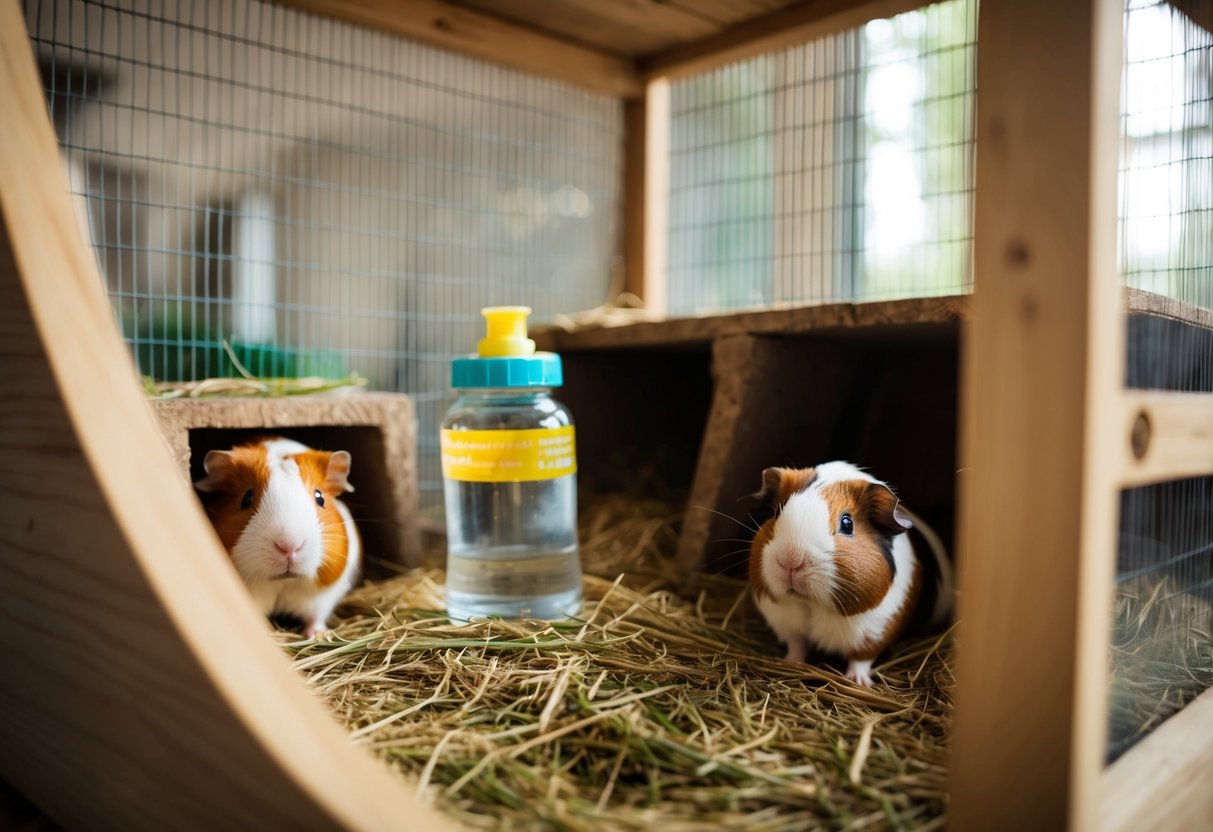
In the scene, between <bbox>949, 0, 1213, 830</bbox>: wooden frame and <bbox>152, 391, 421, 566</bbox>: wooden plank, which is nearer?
<bbox>949, 0, 1213, 830</bbox>: wooden frame

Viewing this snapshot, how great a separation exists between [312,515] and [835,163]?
5.62 feet

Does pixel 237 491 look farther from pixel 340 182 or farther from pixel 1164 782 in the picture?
pixel 1164 782

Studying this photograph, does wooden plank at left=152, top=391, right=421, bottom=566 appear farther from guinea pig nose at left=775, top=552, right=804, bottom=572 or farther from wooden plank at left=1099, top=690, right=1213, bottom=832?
wooden plank at left=1099, top=690, right=1213, bottom=832

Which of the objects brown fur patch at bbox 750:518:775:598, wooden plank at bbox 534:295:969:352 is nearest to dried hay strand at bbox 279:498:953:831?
brown fur patch at bbox 750:518:775:598

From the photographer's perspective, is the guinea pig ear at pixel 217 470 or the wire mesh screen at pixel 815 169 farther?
the wire mesh screen at pixel 815 169

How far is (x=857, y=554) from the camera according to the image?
154 centimetres

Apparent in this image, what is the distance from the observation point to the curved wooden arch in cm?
88

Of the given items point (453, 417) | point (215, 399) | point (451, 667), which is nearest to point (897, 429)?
point (453, 417)

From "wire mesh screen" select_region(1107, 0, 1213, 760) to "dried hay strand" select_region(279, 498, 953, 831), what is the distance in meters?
0.30

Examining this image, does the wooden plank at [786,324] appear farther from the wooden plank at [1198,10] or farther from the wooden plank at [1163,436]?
the wooden plank at [1163,436]

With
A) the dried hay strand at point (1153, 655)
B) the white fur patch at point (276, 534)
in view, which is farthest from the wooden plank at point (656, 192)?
the dried hay strand at point (1153, 655)

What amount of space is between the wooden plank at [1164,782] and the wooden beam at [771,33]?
176 cm

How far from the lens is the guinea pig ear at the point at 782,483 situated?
1642 mm

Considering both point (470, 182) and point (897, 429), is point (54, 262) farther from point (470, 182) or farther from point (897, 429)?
point (897, 429)
